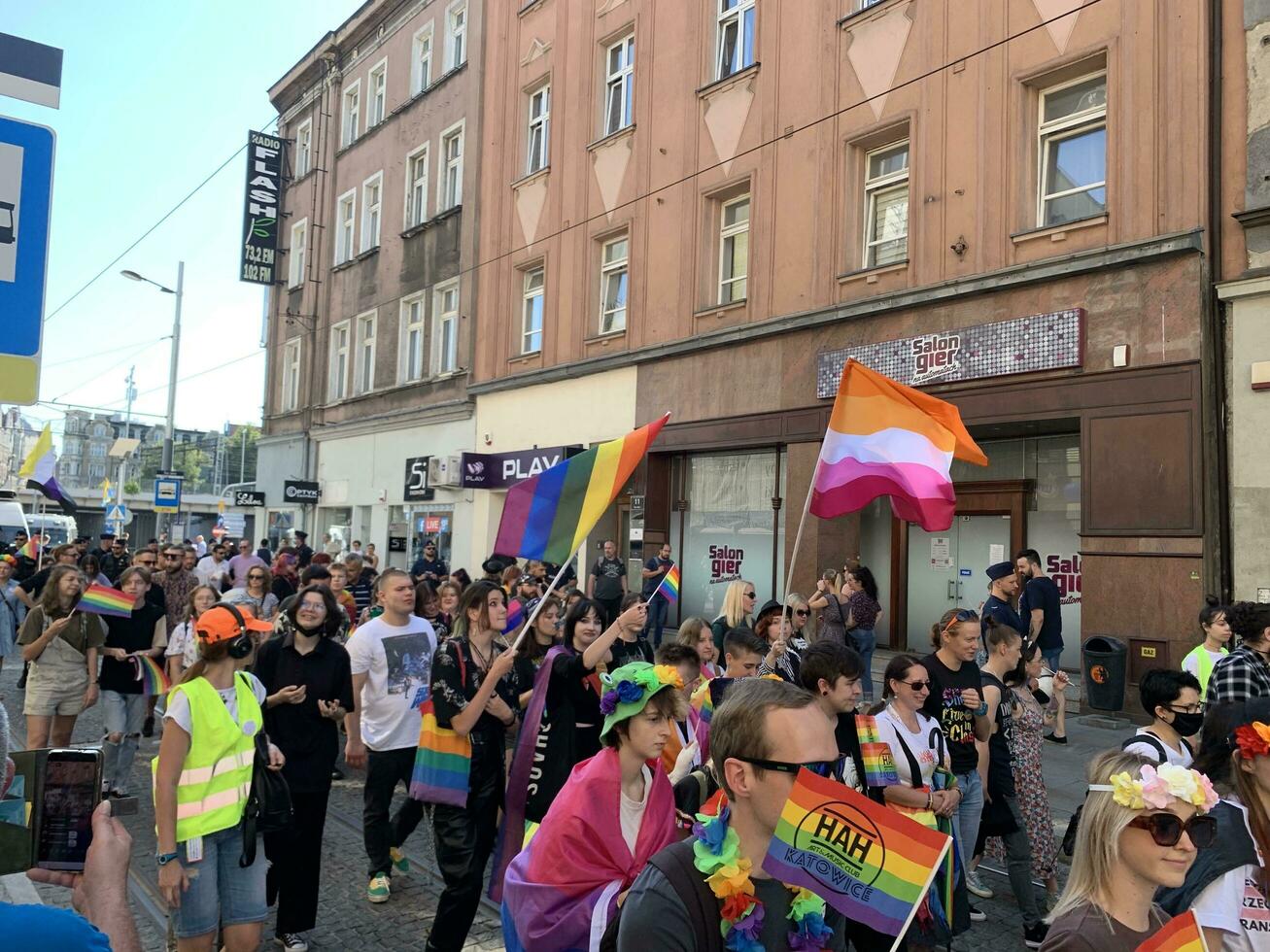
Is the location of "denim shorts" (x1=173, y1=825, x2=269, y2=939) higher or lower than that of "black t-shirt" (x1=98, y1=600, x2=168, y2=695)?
lower

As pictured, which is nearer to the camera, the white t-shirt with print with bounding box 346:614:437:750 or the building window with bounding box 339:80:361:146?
the white t-shirt with print with bounding box 346:614:437:750

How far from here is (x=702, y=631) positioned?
6.24 meters

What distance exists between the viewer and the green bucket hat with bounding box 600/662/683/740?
10.8 ft

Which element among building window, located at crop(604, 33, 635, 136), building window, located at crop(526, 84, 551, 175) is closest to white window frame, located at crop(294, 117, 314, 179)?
building window, located at crop(526, 84, 551, 175)

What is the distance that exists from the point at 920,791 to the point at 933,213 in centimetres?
1041

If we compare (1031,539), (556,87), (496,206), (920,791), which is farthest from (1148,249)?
(496,206)

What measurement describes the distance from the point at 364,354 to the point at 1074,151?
20.3m

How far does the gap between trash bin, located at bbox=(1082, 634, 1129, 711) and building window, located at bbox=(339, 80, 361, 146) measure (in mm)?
25539

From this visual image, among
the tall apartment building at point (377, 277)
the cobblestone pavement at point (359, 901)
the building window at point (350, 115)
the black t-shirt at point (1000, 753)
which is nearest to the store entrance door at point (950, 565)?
the cobblestone pavement at point (359, 901)

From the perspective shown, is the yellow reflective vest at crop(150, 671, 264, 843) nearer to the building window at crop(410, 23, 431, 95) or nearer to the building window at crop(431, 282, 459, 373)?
the building window at crop(431, 282, 459, 373)

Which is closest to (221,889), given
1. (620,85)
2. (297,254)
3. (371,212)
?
(620,85)

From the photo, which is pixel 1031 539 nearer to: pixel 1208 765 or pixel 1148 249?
pixel 1148 249

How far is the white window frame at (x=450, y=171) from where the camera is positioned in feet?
78.3

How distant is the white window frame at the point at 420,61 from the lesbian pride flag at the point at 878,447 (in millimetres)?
21821
